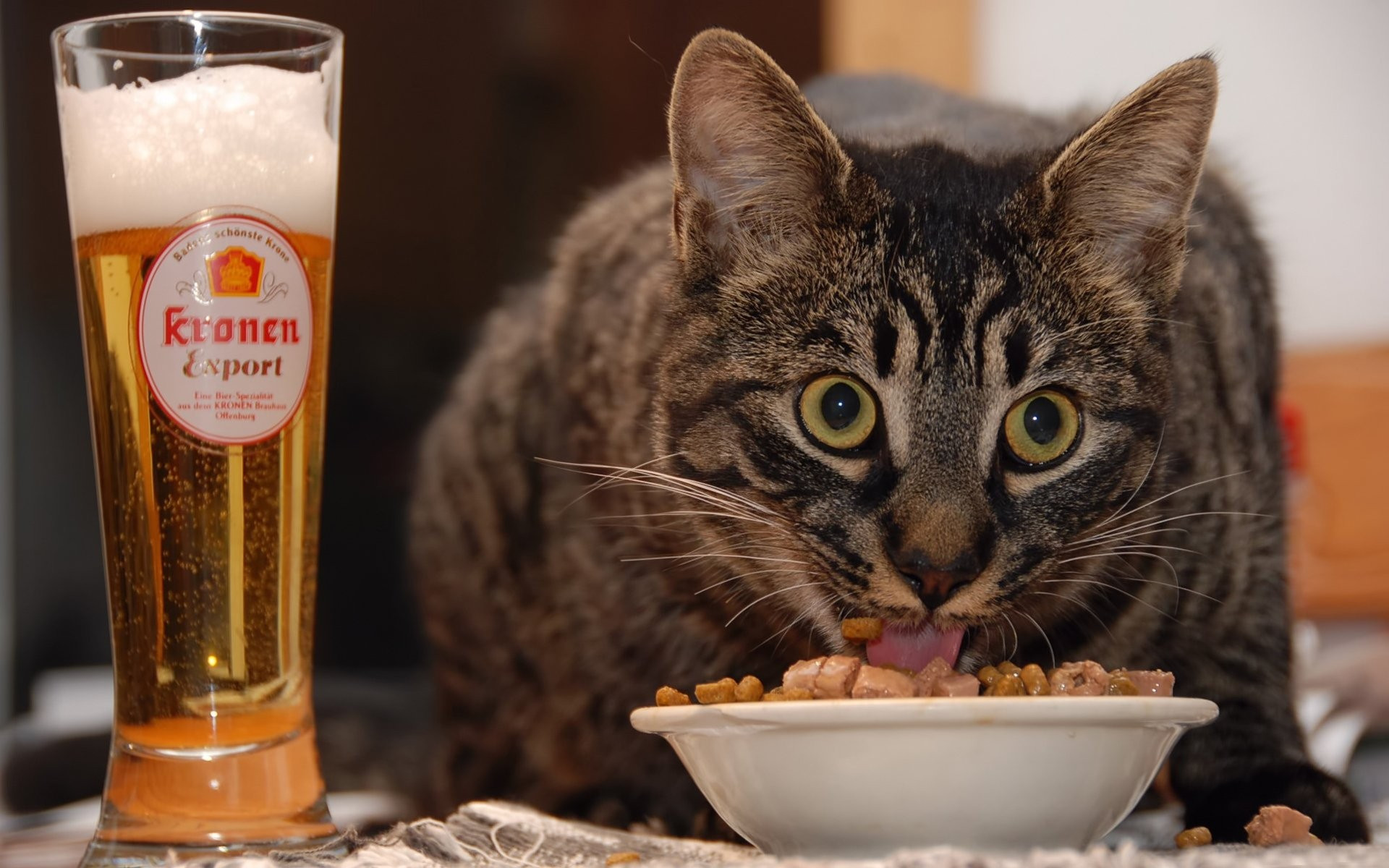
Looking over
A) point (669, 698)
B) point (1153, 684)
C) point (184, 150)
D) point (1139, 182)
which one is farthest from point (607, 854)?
point (1139, 182)

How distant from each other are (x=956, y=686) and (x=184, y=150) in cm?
76

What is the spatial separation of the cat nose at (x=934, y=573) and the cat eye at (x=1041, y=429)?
14 cm

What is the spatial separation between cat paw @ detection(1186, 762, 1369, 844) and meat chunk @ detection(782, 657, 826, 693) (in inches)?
20.7

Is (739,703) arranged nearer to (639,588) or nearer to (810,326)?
(810,326)

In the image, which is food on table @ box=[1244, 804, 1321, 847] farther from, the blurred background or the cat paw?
the blurred background

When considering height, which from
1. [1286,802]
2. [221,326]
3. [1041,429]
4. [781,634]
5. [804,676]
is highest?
[221,326]

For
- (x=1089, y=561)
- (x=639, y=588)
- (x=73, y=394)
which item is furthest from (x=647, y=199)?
(x=73, y=394)

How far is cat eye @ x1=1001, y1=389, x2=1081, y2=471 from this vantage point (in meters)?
1.25

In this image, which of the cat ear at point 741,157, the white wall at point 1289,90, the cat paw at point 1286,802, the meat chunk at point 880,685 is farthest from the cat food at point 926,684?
the white wall at point 1289,90

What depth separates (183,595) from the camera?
1.15m

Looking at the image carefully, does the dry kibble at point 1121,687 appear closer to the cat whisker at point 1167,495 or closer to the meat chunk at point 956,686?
the meat chunk at point 956,686

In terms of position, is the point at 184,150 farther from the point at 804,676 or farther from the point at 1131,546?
the point at 1131,546

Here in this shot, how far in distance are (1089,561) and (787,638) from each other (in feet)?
1.07

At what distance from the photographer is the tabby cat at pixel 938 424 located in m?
1.23
